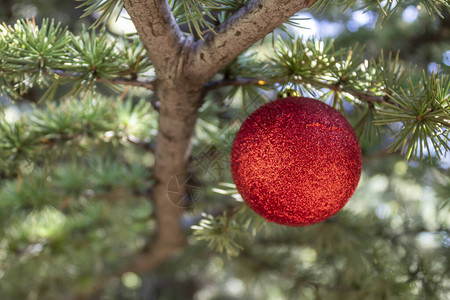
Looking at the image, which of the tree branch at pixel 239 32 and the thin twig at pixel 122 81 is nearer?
the tree branch at pixel 239 32

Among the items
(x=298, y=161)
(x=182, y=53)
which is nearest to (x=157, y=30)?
(x=182, y=53)

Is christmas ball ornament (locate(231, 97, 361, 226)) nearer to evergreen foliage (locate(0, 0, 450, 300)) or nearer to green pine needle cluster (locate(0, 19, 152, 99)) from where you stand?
evergreen foliage (locate(0, 0, 450, 300))

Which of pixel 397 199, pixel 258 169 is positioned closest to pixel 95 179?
pixel 258 169

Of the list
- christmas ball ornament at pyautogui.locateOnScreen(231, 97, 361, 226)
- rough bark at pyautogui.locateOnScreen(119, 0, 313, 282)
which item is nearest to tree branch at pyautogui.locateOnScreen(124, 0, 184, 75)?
rough bark at pyautogui.locateOnScreen(119, 0, 313, 282)

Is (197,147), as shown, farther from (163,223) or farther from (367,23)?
(367,23)

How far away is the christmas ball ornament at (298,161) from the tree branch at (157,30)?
128 mm

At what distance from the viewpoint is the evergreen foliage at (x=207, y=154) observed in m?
0.48

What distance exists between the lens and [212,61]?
46 cm

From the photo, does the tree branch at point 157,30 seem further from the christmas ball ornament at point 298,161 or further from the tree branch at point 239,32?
the christmas ball ornament at point 298,161

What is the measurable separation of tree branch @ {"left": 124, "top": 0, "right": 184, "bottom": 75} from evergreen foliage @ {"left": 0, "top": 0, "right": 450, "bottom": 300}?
0.03 metres

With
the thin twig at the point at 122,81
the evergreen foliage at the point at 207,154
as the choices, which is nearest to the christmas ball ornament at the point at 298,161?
the evergreen foliage at the point at 207,154

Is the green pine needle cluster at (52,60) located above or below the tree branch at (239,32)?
below

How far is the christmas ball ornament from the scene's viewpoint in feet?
1.32

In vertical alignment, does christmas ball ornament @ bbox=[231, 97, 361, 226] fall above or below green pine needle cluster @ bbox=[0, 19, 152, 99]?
below
